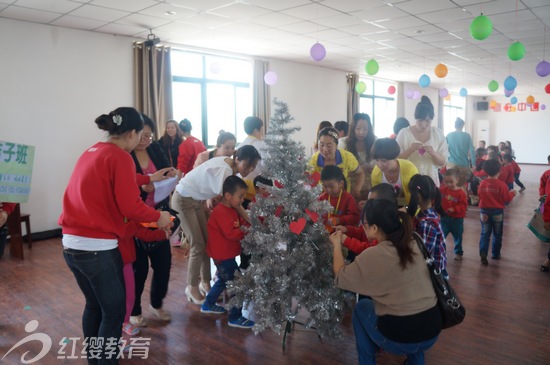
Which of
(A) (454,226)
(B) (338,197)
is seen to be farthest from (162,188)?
(A) (454,226)

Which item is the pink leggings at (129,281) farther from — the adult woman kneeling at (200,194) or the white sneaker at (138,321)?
the adult woman kneeling at (200,194)

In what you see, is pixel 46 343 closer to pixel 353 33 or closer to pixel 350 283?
pixel 350 283

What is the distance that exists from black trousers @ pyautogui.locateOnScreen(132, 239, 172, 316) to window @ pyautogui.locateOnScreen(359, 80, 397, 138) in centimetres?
1079

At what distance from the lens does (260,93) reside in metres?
9.12

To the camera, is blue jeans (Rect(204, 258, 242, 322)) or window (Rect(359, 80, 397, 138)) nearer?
blue jeans (Rect(204, 258, 242, 322))

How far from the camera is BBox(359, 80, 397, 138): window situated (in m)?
13.3

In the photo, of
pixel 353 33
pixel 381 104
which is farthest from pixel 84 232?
pixel 381 104

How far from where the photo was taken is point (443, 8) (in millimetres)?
5645

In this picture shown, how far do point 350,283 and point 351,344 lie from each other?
985mm

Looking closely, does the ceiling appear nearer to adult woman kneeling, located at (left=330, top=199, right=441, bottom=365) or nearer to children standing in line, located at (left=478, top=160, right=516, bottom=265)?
children standing in line, located at (left=478, top=160, right=516, bottom=265)

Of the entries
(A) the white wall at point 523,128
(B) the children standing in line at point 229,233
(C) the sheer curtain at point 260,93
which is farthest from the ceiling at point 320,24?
(A) the white wall at point 523,128

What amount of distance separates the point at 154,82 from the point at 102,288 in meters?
5.69

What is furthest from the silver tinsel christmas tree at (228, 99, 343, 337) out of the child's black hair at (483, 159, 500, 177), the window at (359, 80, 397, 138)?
the window at (359, 80, 397, 138)

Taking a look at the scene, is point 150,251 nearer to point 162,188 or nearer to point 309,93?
point 162,188
